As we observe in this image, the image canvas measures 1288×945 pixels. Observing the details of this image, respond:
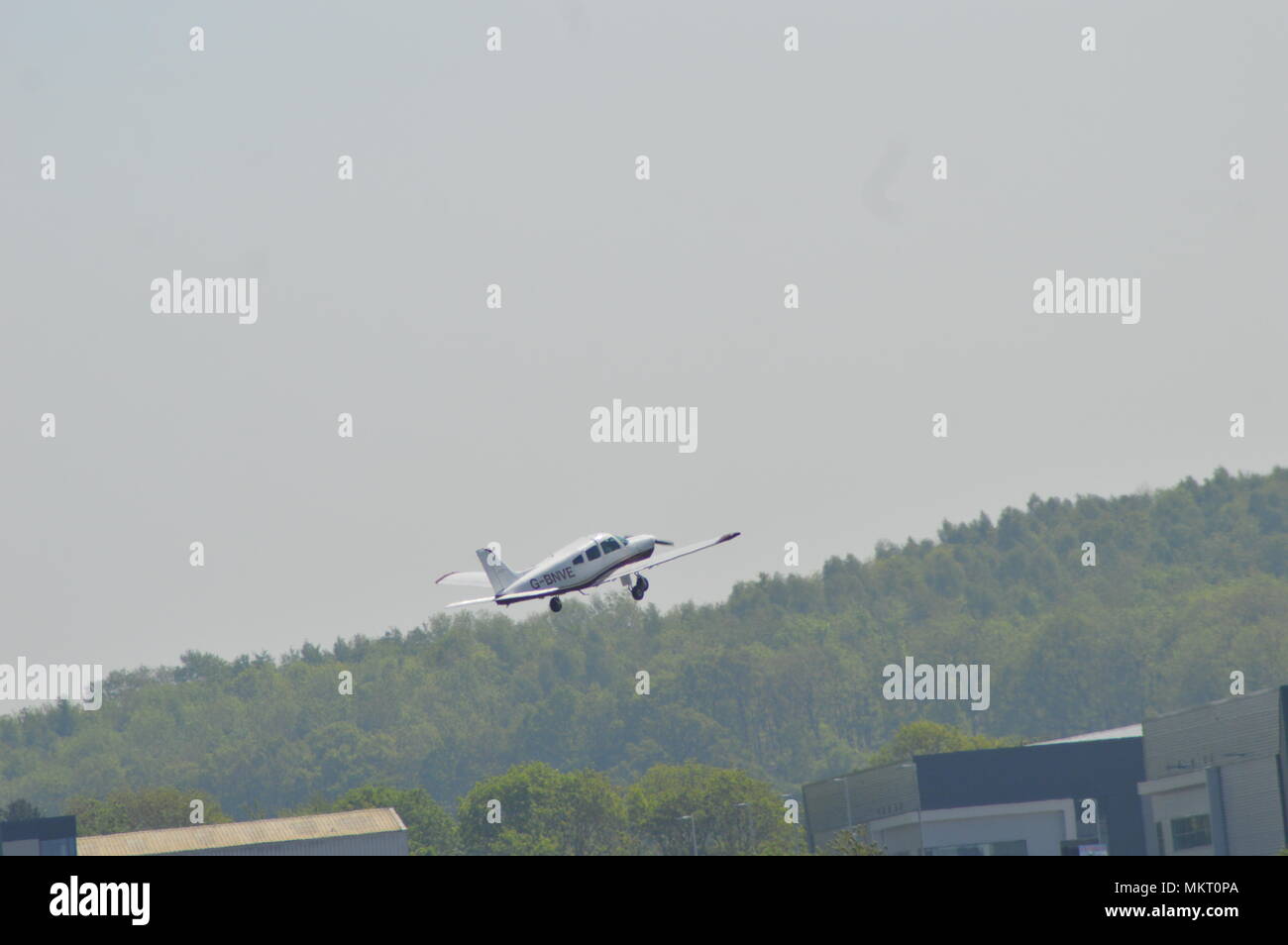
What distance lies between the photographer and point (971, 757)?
10950 cm

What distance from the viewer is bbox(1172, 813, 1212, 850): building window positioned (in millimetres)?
90938

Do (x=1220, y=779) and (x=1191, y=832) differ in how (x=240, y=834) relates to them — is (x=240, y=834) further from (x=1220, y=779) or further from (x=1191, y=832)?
(x=1220, y=779)

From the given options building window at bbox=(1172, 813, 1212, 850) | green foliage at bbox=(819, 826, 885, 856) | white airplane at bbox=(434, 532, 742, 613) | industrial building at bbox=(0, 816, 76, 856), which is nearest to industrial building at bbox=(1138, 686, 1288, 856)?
building window at bbox=(1172, 813, 1212, 850)

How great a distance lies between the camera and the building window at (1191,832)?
90938mm

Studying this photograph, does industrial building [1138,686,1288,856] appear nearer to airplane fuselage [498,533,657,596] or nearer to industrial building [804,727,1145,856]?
industrial building [804,727,1145,856]

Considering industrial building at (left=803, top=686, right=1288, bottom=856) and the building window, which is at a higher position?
A: industrial building at (left=803, top=686, right=1288, bottom=856)

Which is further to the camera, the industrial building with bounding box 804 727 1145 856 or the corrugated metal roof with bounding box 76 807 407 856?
the corrugated metal roof with bounding box 76 807 407 856

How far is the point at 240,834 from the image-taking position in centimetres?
13888

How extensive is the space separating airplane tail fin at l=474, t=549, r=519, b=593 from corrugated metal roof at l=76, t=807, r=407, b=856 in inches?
2728

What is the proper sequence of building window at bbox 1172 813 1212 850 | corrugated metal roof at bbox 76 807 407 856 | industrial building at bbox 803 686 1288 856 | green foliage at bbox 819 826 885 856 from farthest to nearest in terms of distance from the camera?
corrugated metal roof at bbox 76 807 407 856
green foliage at bbox 819 826 885 856
building window at bbox 1172 813 1212 850
industrial building at bbox 803 686 1288 856

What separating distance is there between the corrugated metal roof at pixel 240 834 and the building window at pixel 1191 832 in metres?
68.3
